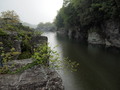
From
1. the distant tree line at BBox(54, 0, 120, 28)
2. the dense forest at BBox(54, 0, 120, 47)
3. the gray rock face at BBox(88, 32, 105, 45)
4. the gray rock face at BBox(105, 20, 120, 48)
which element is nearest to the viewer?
the distant tree line at BBox(54, 0, 120, 28)

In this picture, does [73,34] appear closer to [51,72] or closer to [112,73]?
[112,73]

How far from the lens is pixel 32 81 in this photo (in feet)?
7.18

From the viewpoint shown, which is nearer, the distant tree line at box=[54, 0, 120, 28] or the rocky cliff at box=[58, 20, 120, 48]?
the distant tree line at box=[54, 0, 120, 28]

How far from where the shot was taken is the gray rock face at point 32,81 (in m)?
2.07

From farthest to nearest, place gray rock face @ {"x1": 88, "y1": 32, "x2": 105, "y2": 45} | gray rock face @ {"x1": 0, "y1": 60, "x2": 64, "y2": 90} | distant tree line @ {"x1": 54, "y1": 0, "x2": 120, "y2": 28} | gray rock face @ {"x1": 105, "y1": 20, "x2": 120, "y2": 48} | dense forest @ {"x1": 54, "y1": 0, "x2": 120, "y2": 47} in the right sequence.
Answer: gray rock face @ {"x1": 88, "y1": 32, "x2": 105, "y2": 45}, gray rock face @ {"x1": 105, "y1": 20, "x2": 120, "y2": 48}, dense forest @ {"x1": 54, "y1": 0, "x2": 120, "y2": 47}, distant tree line @ {"x1": 54, "y1": 0, "x2": 120, "y2": 28}, gray rock face @ {"x1": 0, "y1": 60, "x2": 64, "y2": 90}

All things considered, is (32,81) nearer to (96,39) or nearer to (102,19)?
(102,19)

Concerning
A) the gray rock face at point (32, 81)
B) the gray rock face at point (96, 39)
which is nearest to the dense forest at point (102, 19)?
the gray rock face at point (96, 39)

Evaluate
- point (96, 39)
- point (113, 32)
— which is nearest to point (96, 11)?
point (113, 32)

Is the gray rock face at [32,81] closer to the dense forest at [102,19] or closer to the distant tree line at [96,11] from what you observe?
the distant tree line at [96,11]

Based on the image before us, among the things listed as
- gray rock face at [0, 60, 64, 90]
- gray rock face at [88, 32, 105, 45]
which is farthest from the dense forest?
gray rock face at [0, 60, 64, 90]

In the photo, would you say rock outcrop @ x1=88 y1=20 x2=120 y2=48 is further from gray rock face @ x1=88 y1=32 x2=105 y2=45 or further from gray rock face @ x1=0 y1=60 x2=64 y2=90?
gray rock face @ x1=0 y1=60 x2=64 y2=90

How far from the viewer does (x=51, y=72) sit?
2.55 meters

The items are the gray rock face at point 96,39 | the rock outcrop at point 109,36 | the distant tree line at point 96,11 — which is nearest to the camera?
the distant tree line at point 96,11

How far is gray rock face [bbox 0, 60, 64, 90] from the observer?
2.07 meters
